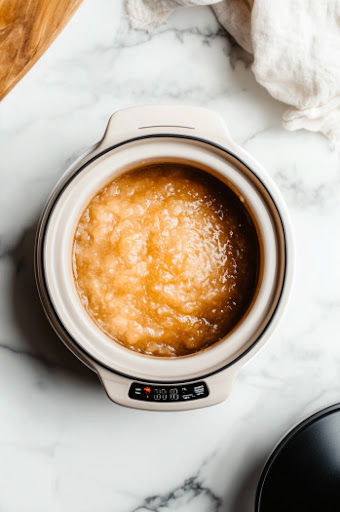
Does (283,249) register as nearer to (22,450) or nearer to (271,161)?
(271,161)

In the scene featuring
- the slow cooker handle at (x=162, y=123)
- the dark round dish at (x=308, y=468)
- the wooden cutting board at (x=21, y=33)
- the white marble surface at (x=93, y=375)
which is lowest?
the dark round dish at (x=308, y=468)

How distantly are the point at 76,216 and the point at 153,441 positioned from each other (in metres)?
0.49

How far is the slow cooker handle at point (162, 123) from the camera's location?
1.04 meters

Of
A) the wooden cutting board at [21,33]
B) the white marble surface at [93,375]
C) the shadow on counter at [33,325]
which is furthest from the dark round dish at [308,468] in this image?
the wooden cutting board at [21,33]

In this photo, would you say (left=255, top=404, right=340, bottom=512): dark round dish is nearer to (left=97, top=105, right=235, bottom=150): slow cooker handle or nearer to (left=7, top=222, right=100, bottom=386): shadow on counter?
(left=7, top=222, right=100, bottom=386): shadow on counter

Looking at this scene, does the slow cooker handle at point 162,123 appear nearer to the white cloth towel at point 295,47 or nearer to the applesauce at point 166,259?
the applesauce at point 166,259

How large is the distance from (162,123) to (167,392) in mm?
424

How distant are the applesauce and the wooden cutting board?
263mm

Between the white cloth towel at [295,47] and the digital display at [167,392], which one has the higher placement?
the white cloth towel at [295,47]

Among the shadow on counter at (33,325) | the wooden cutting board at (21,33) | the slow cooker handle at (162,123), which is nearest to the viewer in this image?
the slow cooker handle at (162,123)

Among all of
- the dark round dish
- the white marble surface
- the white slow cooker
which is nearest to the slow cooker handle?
the white slow cooker

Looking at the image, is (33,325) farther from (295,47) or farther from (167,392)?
(295,47)

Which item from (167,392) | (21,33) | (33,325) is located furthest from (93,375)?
(21,33)

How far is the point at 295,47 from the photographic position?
3.97 feet
